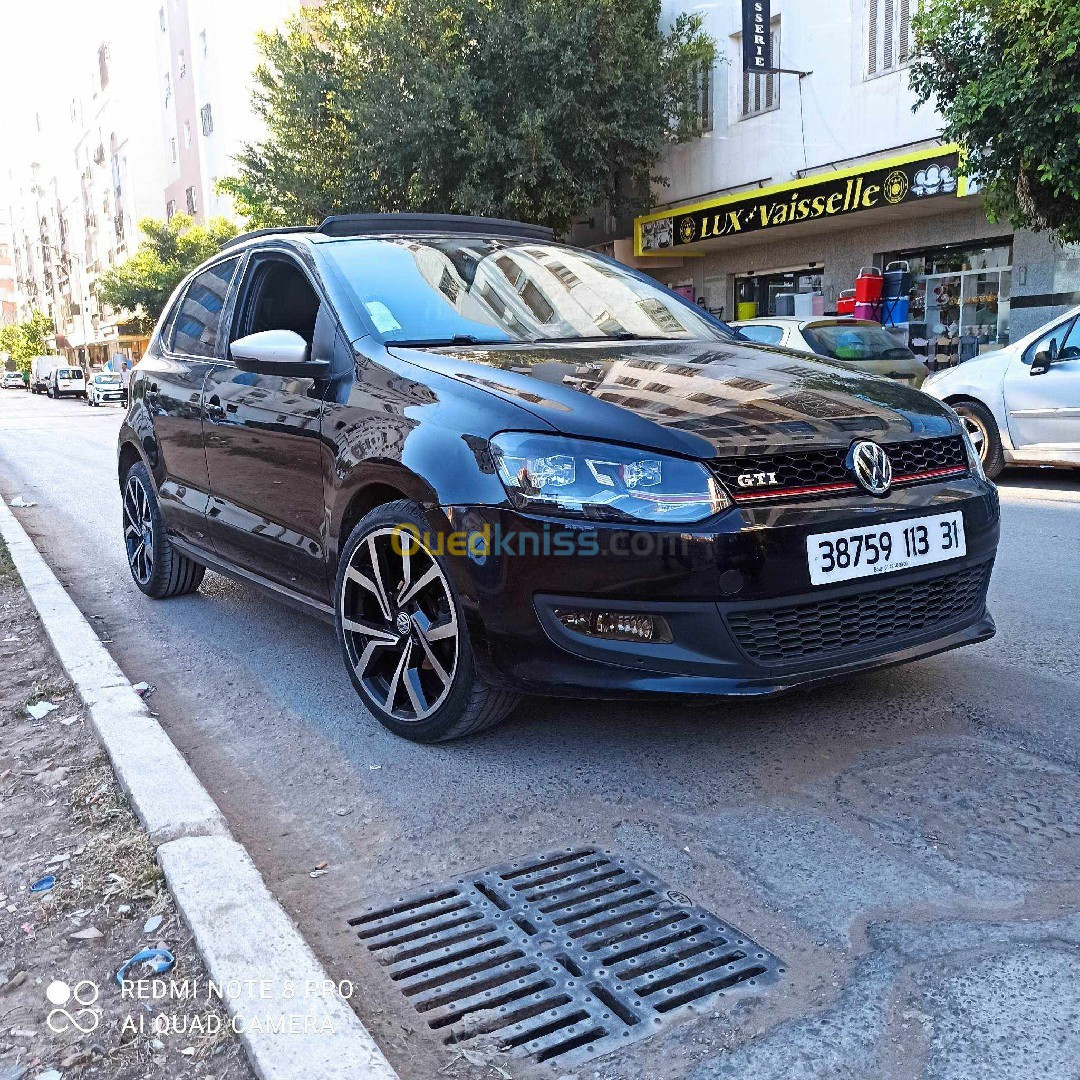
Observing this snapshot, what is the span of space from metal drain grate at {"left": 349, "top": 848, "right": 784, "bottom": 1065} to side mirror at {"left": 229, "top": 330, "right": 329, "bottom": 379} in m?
1.88

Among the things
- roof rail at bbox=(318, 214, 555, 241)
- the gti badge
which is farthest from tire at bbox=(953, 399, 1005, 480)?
the gti badge

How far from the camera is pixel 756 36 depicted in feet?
57.2

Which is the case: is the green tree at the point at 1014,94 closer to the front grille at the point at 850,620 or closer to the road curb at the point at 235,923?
the front grille at the point at 850,620

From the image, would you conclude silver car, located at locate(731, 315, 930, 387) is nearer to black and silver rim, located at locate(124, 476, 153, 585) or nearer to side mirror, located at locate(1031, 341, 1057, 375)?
side mirror, located at locate(1031, 341, 1057, 375)

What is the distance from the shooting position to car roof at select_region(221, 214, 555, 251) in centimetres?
427

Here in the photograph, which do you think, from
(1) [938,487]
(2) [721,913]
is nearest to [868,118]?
(1) [938,487]

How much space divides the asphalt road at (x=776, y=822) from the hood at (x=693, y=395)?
957 mm

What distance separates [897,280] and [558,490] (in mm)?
16014

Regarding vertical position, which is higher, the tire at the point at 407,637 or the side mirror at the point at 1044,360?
the side mirror at the point at 1044,360

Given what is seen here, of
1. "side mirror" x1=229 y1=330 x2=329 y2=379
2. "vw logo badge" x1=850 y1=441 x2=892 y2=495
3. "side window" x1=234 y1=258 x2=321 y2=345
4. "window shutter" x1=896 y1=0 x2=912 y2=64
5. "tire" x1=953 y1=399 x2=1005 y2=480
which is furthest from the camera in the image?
"window shutter" x1=896 y1=0 x2=912 y2=64

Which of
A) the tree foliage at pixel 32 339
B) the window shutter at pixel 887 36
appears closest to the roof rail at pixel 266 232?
the window shutter at pixel 887 36

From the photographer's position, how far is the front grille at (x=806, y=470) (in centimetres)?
281

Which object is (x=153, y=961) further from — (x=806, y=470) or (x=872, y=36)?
(x=872, y=36)

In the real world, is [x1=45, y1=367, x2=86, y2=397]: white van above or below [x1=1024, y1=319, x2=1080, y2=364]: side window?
below
